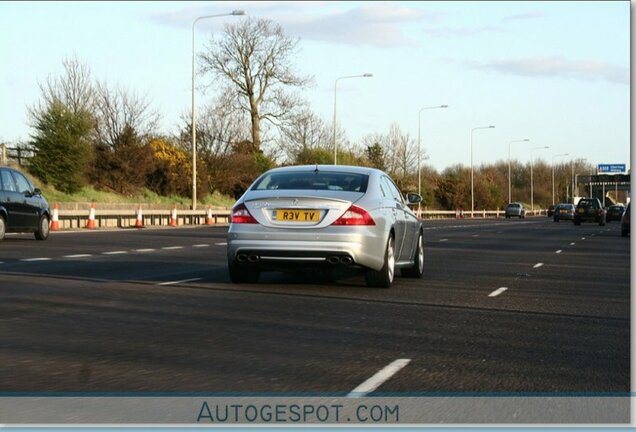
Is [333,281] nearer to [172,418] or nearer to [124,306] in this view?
[124,306]

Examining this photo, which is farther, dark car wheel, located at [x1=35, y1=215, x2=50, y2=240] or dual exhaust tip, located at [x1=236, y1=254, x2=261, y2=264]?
dark car wheel, located at [x1=35, y1=215, x2=50, y2=240]

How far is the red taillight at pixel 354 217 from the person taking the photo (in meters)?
13.9

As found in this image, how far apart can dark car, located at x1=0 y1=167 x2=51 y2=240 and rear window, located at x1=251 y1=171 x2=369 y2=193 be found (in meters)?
13.1

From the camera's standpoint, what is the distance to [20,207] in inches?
1058

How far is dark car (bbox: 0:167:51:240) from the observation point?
2641 cm

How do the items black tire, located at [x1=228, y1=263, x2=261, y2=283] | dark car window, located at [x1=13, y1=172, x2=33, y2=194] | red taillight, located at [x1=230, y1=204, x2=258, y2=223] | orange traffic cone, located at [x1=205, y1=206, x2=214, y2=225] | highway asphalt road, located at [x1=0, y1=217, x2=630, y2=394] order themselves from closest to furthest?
highway asphalt road, located at [x1=0, y1=217, x2=630, y2=394] < red taillight, located at [x1=230, y1=204, x2=258, y2=223] < black tire, located at [x1=228, y1=263, x2=261, y2=283] < dark car window, located at [x1=13, y1=172, x2=33, y2=194] < orange traffic cone, located at [x1=205, y1=206, x2=214, y2=225]

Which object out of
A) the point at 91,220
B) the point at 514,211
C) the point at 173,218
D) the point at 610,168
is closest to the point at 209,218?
the point at 173,218

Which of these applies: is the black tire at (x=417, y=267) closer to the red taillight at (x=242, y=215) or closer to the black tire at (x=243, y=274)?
the black tire at (x=243, y=274)

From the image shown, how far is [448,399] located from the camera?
695 centimetres

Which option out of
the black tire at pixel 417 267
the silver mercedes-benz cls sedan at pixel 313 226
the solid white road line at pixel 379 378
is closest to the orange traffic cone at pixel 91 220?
the black tire at pixel 417 267

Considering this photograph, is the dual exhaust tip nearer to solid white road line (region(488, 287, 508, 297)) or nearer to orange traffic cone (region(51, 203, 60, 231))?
solid white road line (region(488, 287, 508, 297))

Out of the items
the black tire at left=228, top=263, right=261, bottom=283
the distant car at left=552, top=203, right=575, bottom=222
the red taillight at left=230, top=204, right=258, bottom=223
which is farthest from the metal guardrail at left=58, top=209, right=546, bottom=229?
the distant car at left=552, top=203, right=575, bottom=222
